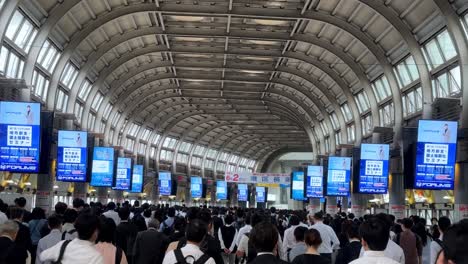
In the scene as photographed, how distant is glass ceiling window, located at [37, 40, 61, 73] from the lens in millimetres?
34438

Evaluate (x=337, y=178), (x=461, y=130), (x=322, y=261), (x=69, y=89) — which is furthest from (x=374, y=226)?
(x=69, y=89)

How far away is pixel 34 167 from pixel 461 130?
15181mm

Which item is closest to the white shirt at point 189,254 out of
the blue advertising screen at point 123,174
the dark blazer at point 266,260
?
the dark blazer at point 266,260

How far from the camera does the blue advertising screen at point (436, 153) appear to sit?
20.9 m

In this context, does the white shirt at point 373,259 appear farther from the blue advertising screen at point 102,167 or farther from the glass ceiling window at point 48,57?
the glass ceiling window at point 48,57

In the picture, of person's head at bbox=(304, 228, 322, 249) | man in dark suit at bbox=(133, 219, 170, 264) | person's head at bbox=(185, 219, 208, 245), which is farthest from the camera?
man in dark suit at bbox=(133, 219, 170, 264)

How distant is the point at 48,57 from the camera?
117 feet

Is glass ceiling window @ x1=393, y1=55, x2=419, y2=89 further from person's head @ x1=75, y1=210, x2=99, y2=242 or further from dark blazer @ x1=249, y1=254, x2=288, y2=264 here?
dark blazer @ x1=249, y1=254, x2=288, y2=264

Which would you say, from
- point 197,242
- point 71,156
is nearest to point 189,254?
point 197,242

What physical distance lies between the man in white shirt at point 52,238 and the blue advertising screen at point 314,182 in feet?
112

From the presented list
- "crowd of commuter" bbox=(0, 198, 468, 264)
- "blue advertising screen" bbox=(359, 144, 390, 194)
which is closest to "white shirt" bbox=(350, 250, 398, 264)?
"crowd of commuter" bbox=(0, 198, 468, 264)

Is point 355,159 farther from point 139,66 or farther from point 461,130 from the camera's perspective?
point 139,66

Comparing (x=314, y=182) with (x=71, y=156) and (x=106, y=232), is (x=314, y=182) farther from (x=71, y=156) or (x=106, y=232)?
(x=106, y=232)

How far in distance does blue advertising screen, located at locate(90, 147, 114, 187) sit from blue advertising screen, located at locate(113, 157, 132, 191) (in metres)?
6.75
